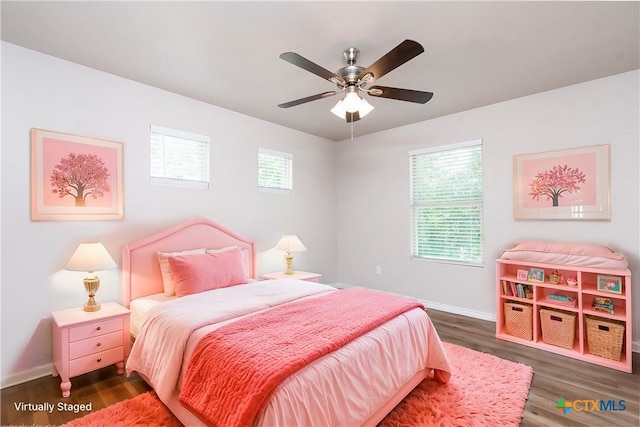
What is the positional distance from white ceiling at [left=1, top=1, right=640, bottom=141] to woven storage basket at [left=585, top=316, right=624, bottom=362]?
234 centimetres

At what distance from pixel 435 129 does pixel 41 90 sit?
14.0 ft

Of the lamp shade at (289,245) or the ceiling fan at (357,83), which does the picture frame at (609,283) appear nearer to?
the ceiling fan at (357,83)

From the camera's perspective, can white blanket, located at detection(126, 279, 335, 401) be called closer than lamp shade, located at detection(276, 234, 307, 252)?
Yes

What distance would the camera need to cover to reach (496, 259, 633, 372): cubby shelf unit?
2.64 meters

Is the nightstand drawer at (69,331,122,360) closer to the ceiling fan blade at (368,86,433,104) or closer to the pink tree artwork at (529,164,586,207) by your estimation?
the ceiling fan blade at (368,86,433,104)

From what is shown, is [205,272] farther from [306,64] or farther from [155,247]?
[306,64]

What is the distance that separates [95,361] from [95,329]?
0.25 meters

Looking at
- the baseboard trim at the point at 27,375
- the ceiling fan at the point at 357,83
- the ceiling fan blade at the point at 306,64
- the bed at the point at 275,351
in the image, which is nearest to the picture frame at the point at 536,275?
the bed at the point at 275,351

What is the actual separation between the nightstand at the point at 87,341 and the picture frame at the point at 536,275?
385 cm

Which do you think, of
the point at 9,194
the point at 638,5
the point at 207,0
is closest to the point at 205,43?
the point at 207,0

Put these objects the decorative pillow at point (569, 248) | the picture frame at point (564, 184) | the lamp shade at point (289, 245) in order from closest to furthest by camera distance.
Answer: the decorative pillow at point (569, 248) → the picture frame at point (564, 184) → the lamp shade at point (289, 245)

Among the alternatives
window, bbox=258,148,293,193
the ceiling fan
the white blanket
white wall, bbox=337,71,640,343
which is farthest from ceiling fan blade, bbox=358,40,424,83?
window, bbox=258,148,293,193

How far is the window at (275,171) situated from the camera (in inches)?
167

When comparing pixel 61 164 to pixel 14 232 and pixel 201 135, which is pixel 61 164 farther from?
pixel 201 135
